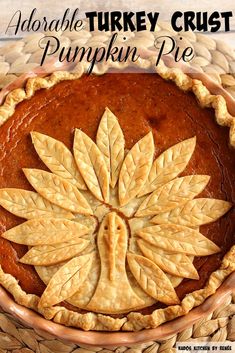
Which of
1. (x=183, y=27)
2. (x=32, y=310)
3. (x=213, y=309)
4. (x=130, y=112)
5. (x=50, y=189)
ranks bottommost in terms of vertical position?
(x=32, y=310)

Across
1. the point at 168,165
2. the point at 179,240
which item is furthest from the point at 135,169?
the point at 179,240

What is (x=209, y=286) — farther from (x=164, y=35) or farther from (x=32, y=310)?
(x=164, y=35)

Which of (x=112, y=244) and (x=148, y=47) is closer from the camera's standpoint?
(x=112, y=244)

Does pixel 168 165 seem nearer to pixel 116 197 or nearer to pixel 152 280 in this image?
pixel 116 197

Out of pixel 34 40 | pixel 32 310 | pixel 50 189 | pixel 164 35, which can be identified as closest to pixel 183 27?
pixel 164 35

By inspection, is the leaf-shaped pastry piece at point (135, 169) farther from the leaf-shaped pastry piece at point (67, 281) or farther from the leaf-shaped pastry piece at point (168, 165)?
the leaf-shaped pastry piece at point (67, 281)
